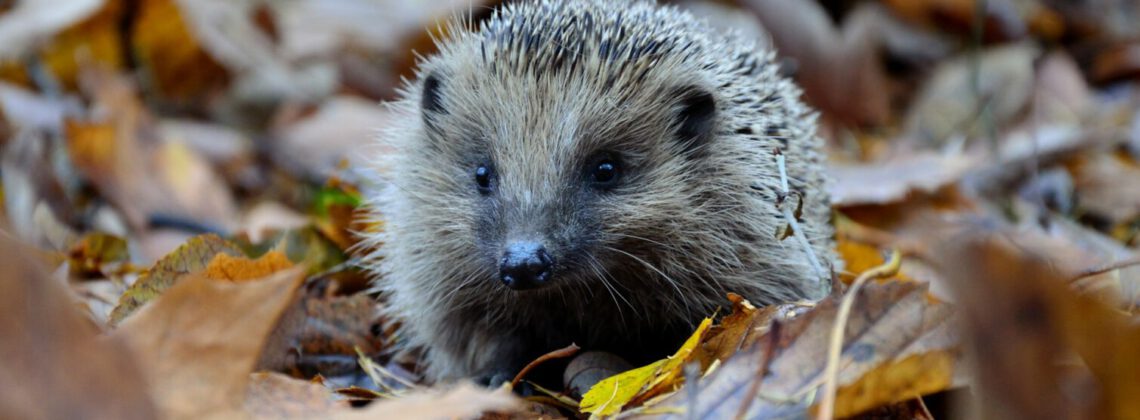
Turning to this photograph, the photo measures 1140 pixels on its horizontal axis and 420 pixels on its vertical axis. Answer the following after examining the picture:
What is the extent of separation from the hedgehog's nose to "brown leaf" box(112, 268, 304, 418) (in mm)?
801

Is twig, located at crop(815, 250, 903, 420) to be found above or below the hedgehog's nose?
below

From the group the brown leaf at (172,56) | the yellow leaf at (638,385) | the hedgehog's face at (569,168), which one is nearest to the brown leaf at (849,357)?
the yellow leaf at (638,385)

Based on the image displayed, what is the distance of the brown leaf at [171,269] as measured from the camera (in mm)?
2682

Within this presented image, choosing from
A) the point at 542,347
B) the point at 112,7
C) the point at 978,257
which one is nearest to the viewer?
the point at 978,257

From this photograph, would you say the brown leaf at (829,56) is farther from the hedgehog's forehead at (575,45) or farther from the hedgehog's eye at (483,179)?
the hedgehog's eye at (483,179)

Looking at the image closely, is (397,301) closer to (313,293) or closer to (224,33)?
(313,293)

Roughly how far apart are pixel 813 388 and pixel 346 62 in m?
4.99

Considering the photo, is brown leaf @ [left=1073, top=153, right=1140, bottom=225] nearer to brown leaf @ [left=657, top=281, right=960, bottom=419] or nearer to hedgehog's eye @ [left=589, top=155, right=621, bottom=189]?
hedgehog's eye @ [left=589, top=155, right=621, bottom=189]

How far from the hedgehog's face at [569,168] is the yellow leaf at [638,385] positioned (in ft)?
1.25

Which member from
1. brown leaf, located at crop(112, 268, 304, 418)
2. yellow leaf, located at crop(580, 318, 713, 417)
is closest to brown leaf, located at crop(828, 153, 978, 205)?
yellow leaf, located at crop(580, 318, 713, 417)

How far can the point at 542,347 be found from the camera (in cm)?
315

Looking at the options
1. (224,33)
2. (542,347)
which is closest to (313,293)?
(542,347)

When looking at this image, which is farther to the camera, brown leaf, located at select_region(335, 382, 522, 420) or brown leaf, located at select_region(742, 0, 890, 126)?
brown leaf, located at select_region(742, 0, 890, 126)

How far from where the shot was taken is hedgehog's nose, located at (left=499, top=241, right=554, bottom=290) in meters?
2.56
